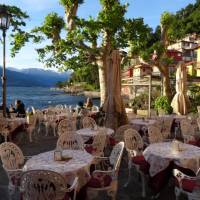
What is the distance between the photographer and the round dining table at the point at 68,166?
14.8ft

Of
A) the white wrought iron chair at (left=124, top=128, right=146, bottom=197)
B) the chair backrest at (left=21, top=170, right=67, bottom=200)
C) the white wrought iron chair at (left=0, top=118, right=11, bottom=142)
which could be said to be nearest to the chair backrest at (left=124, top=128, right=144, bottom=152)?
the white wrought iron chair at (left=124, top=128, right=146, bottom=197)

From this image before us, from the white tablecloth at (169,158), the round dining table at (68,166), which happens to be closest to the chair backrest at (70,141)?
the round dining table at (68,166)

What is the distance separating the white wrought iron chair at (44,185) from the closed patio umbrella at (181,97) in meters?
9.88

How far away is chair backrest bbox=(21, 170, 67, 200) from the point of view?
3768mm

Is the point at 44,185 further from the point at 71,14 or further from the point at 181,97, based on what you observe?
the point at 71,14

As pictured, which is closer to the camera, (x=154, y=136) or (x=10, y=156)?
(x=10, y=156)

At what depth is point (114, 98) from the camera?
31.4 feet

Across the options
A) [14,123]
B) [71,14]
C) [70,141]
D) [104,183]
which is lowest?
[104,183]

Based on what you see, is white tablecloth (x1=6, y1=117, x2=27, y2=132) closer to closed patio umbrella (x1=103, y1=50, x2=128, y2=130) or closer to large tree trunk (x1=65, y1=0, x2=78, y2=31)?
closed patio umbrella (x1=103, y1=50, x2=128, y2=130)

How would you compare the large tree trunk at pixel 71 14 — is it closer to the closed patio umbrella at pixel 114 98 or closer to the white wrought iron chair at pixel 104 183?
the closed patio umbrella at pixel 114 98

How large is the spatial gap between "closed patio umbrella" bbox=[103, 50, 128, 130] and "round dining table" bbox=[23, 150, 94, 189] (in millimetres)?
4322

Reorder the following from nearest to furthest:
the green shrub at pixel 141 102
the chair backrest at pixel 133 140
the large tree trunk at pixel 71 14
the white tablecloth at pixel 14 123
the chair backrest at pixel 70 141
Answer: the chair backrest at pixel 133 140 < the chair backrest at pixel 70 141 < the white tablecloth at pixel 14 123 < the large tree trunk at pixel 71 14 < the green shrub at pixel 141 102

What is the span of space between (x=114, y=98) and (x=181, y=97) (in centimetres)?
479

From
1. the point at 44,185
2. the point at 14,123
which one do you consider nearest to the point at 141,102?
the point at 14,123
